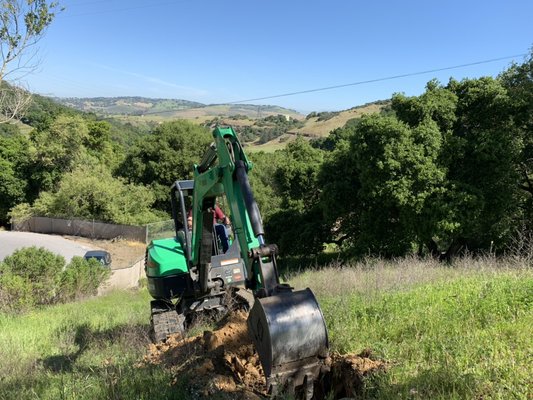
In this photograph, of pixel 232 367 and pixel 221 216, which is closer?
pixel 232 367

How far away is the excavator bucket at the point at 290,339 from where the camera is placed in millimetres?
3355

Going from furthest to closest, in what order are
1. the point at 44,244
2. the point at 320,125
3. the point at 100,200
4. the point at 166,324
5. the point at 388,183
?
1. the point at 320,125
2. the point at 100,200
3. the point at 44,244
4. the point at 388,183
5. the point at 166,324

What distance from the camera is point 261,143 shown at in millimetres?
85625

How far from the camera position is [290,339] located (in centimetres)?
337

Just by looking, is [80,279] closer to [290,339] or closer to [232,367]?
[232,367]

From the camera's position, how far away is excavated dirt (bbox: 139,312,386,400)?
4102mm

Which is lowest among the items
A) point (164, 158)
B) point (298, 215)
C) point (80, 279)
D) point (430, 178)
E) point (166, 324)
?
point (80, 279)

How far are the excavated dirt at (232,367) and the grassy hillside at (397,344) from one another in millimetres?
195

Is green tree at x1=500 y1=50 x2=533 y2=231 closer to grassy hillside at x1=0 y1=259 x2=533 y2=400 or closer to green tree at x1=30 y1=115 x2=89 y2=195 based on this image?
grassy hillside at x1=0 y1=259 x2=533 y2=400

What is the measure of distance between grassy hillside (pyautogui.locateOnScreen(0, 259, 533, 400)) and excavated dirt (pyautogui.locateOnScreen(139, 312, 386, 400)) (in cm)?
20

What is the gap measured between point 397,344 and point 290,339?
1899 millimetres

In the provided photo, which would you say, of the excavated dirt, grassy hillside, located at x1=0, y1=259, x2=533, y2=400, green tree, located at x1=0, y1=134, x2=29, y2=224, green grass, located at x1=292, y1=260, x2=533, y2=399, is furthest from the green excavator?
green tree, located at x1=0, y1=134, x2=29, y2=224

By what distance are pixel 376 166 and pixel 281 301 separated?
14.7m

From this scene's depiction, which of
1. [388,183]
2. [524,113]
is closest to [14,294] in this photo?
[388,183]
